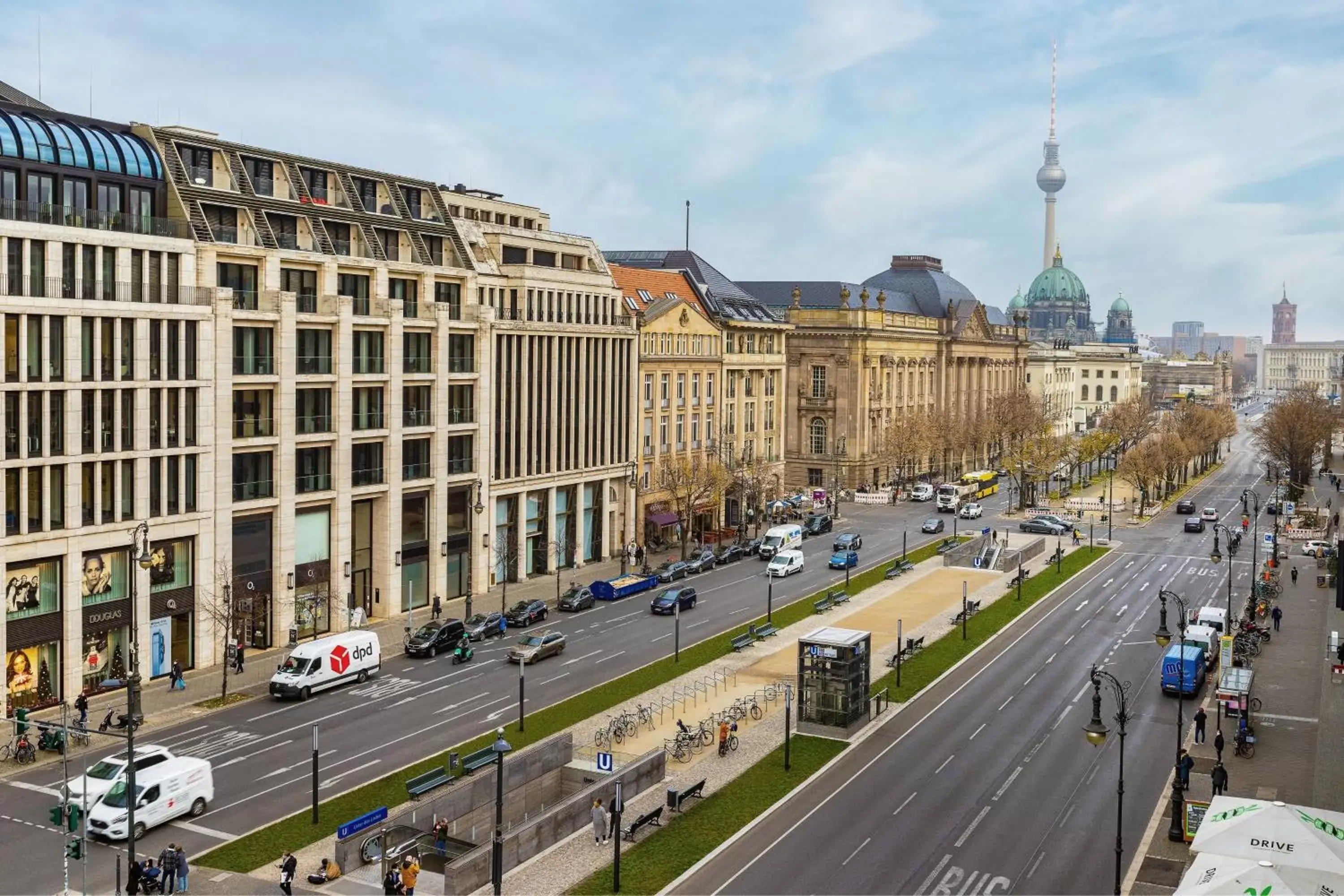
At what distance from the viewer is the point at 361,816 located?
38.9 meters

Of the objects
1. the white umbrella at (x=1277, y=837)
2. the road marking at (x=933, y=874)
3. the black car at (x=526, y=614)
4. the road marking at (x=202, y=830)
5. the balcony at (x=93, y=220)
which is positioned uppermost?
the balcony at (x=93, y=220)

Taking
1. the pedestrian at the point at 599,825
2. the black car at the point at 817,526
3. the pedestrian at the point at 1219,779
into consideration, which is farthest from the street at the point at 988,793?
the black car at the point at 817,526

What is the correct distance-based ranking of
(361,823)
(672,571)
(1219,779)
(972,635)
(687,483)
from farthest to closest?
(687,483) < (672,571) < (972,635) < (1219,779) < (361,823)

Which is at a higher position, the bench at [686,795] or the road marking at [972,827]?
the bench at [686,795]

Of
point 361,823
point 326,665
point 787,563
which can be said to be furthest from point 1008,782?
point 787,563

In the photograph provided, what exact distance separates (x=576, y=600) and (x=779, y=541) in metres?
26.4

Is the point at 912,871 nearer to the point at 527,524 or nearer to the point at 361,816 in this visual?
the point at 361,816

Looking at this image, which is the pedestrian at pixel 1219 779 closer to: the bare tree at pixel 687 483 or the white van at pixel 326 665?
the white van at pixel 326 665

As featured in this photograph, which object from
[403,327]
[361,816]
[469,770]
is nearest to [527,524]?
[403,327]

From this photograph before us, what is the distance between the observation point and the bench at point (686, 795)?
41.7m

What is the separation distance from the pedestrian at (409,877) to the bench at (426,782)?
6050 mm

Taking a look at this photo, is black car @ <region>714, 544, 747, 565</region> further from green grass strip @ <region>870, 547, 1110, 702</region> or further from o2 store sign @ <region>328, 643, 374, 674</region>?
o2 store sign @ <region>328, 643, 374, 674</region>

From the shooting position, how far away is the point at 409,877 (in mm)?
34688

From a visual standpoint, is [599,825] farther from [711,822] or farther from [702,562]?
[702,562]
